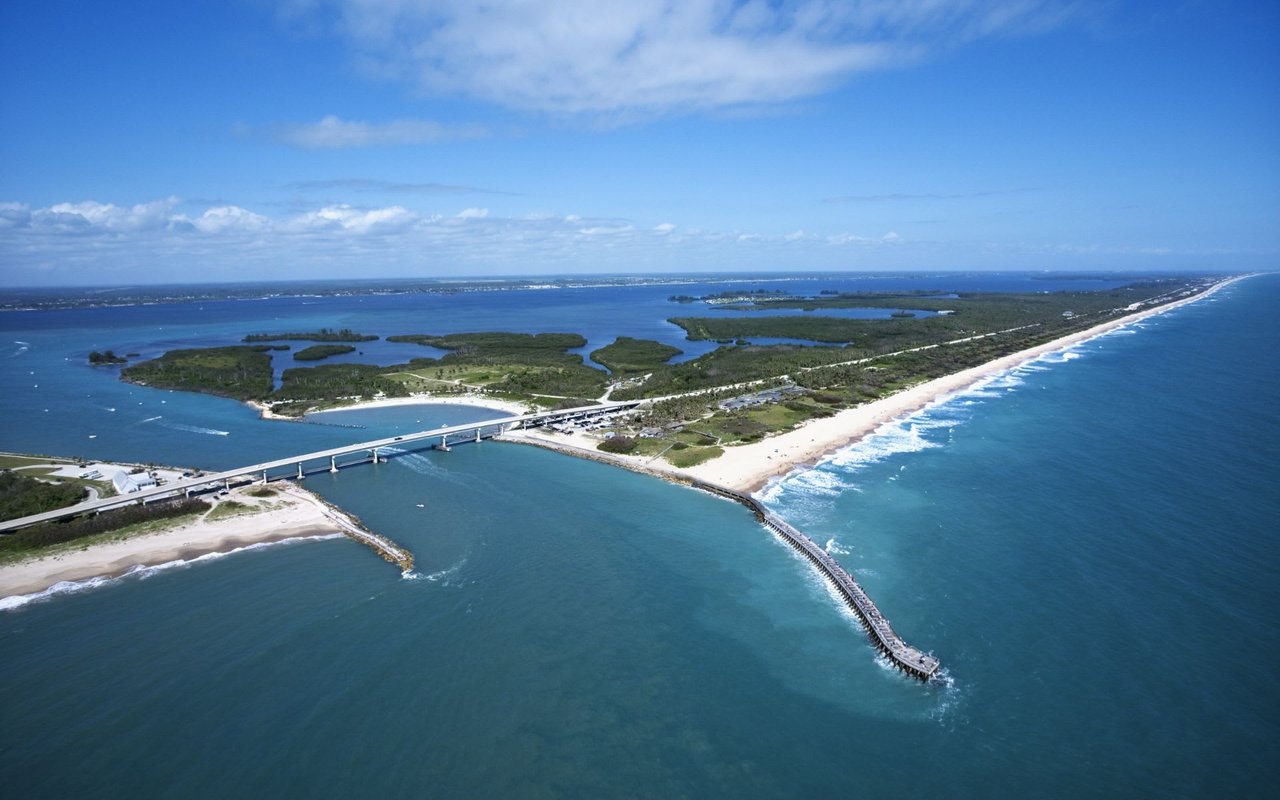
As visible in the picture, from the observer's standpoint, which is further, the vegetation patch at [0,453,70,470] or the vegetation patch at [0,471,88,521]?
the vegetation patch at [0,453,70,470]

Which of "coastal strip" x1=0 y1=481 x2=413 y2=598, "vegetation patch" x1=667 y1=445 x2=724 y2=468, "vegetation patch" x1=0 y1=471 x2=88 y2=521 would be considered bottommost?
"coastal strip" x1=0 y1=481 x2=413 y2=598

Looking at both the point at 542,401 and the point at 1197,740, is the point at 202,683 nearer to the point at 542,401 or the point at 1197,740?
the point at 1197,740

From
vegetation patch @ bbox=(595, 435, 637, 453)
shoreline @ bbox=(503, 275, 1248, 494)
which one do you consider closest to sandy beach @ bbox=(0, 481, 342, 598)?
shoreline @ bbox=(503, 275, 1248, 494)

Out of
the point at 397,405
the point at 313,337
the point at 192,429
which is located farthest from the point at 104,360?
the point at 397,405

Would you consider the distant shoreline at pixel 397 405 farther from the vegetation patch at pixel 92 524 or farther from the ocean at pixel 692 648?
the ocean at pixel 692 648

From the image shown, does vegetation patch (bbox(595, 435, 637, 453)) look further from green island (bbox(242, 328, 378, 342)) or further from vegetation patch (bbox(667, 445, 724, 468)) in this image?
green island (bbox(242, 328, 378, 342))

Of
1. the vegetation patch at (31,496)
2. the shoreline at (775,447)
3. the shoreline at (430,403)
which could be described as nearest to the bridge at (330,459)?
the vegetation patch at (31,496)

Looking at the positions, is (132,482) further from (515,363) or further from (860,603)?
(515,363)
